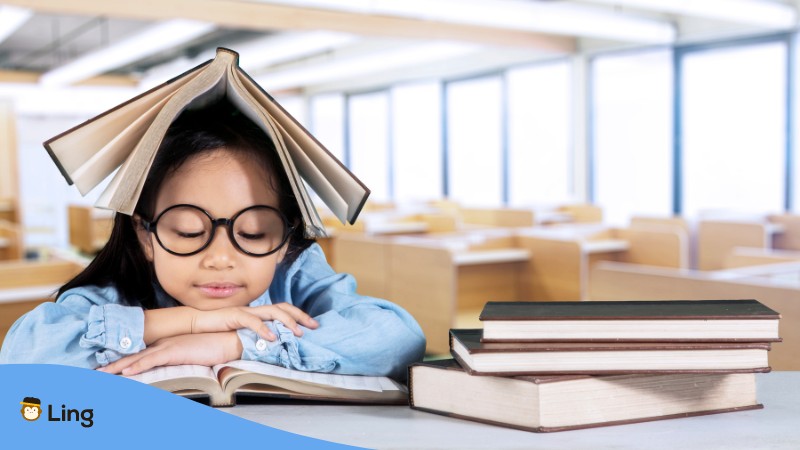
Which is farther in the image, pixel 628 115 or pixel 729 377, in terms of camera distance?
pixel 628 115

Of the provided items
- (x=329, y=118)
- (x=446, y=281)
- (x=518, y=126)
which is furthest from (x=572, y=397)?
(x=329, y=118)

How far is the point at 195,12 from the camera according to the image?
17.7 feet

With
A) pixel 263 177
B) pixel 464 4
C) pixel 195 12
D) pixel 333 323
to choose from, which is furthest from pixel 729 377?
pixel 195 12

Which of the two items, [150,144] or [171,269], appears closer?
[150,144]

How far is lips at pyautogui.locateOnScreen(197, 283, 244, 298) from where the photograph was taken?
911 mm

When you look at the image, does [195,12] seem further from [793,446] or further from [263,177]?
[793,446]

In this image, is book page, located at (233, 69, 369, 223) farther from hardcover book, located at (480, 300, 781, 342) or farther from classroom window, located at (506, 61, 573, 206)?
classroom window, located at (506, 61, 573, 206)

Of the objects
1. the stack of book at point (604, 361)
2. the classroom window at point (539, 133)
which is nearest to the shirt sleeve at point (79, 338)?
the stack of book at point (604, 361)

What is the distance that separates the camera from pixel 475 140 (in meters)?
9.74

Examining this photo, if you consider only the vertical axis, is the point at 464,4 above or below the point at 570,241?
above

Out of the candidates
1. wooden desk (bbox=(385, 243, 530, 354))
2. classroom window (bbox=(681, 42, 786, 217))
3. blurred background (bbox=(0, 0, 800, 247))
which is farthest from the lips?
classroom window (bbox=(681, 42, 786, 217))

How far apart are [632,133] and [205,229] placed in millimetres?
7360

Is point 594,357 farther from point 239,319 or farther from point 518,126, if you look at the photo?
point 518,126

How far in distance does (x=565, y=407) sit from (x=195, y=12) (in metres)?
5.20
